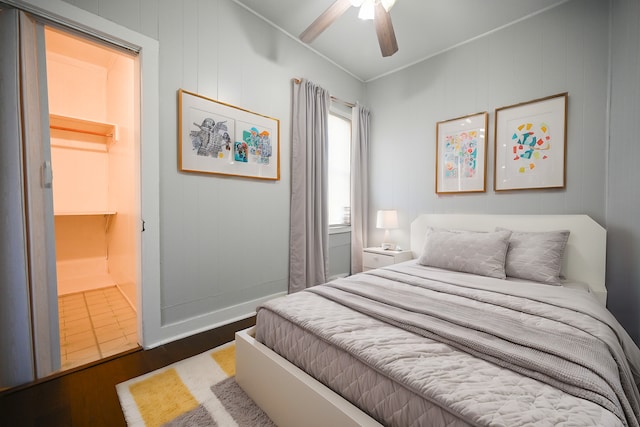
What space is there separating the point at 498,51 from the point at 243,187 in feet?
9.43

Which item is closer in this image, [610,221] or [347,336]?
[347,336]

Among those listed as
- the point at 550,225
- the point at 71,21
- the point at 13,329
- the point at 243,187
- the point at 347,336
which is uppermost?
the point at 71,21

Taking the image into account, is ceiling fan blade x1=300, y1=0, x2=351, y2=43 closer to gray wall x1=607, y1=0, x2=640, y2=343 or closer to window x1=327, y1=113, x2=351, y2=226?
window x1=327, y1=113, x2=351, y2=226

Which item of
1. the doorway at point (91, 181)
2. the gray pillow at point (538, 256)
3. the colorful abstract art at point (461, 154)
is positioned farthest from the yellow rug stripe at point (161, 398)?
the colorful abstract art at point (461, 154)

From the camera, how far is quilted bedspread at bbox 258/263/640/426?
75cm

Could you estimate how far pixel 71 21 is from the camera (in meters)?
1.63

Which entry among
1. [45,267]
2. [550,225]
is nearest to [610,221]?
[550,225]

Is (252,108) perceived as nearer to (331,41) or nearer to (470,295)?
(331,41)

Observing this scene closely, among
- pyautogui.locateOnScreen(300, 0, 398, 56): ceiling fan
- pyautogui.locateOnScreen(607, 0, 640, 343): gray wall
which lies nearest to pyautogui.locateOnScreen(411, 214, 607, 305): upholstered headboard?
pyautogui.locateOnScreen(607, 0, 640, 343): gray wall

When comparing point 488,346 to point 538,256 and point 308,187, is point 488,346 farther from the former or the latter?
point 308,187

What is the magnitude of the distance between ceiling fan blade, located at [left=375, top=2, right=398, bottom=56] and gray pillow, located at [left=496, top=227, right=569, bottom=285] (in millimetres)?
1877

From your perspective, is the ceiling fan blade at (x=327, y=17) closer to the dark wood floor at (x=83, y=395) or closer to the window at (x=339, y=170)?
the window at (x=339, y=170)

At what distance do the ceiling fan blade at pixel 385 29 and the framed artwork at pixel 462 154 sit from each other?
125 cm

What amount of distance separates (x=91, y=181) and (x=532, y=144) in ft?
16.1
